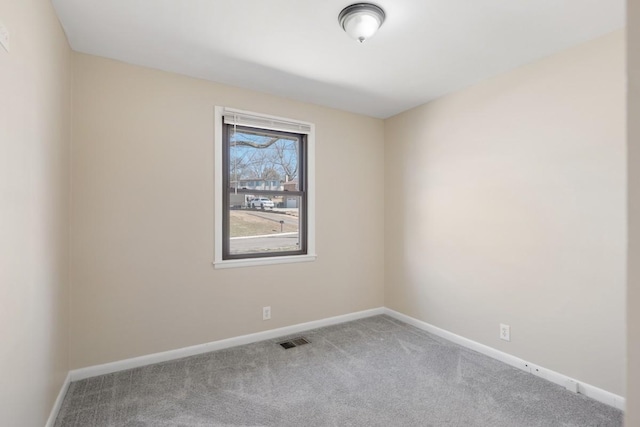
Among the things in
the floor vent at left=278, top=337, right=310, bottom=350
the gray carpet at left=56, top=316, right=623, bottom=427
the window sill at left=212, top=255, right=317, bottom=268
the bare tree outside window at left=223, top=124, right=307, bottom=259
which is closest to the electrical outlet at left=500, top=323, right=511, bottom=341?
the gray carpet at left=56, top=316, right=623, bottom=427

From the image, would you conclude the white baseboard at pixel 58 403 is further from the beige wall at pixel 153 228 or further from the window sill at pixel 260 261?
the window sill at pixel 260 261

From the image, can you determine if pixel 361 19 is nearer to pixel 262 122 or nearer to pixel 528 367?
→ pixel 262 122

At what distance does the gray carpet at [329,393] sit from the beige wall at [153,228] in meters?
0.30

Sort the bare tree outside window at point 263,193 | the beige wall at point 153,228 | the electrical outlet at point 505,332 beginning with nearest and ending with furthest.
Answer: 1. the beige wall at point 153,228
2. the electrical outlet at point 505,332
3. the bare tree outside window at point 263,193

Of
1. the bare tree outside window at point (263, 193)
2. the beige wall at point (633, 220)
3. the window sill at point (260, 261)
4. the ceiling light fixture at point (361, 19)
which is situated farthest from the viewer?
the bare tree outside window at point (263, 193)

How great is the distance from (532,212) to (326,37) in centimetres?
207

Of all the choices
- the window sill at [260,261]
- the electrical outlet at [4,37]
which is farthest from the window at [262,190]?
the electrical outlet at [4,37]

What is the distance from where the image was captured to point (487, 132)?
2.78 meters

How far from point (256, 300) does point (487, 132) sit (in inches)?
106

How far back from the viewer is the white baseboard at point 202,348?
2361 millimetres

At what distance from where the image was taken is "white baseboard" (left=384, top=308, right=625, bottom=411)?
204 cm

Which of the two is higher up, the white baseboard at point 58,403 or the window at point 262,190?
the window at point 262,190

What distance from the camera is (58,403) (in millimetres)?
1969

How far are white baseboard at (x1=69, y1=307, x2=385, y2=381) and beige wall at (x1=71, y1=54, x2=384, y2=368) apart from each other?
5 cm
